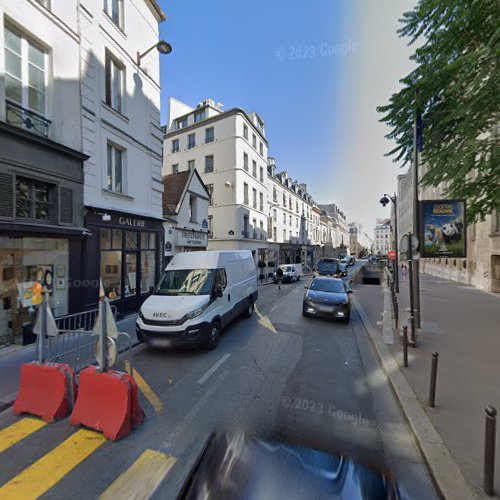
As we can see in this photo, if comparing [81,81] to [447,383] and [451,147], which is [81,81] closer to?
[451,147]

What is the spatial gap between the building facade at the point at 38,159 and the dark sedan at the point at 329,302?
7214mm

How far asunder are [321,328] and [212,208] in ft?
54.6

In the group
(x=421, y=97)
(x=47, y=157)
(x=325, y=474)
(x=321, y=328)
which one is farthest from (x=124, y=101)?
(x=325, y=474)

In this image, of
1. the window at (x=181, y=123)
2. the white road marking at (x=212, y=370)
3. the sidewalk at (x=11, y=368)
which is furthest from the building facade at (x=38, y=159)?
the window at (x=181, y=123)

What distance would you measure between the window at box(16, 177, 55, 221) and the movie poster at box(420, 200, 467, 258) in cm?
991

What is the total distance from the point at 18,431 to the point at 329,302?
771 centimetres

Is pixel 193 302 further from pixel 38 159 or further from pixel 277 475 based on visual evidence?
pixel 38 159

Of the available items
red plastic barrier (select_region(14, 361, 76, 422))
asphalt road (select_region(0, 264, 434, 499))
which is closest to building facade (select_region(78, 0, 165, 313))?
asphalt road (select_region(0, 264, 434, 499))

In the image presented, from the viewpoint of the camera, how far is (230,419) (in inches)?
146

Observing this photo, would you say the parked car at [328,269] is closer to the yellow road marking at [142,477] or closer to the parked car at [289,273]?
the parked car at [289,273]

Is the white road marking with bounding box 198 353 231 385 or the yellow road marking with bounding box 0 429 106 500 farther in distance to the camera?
the white road marking with bounding box 198 353 231 385

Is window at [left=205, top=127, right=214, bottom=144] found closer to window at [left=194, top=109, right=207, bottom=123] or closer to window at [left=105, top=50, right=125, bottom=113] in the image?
window at [left=194, top=109, right=207, bottom=123]

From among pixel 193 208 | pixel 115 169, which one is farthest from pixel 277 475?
pixel 193 208

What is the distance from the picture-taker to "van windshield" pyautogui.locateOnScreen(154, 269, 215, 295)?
259 inches
